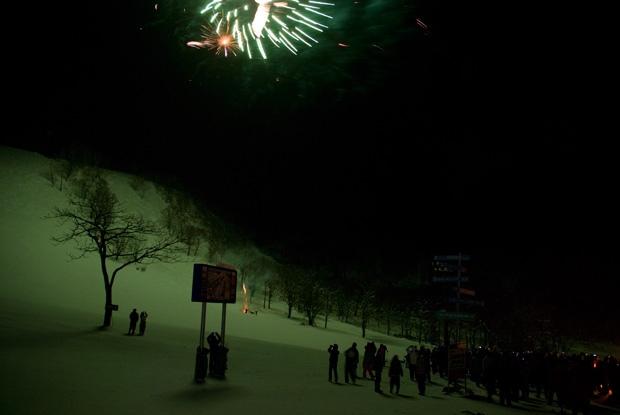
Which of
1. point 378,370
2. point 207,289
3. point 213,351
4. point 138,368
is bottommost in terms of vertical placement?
point 138,368

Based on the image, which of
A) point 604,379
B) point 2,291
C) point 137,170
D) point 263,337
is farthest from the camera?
point 137,170

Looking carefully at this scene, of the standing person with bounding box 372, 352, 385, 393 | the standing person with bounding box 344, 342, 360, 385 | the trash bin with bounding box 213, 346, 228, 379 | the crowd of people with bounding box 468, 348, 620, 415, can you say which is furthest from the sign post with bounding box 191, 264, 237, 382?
the crowd of people with bounding box 468, 348, 620, 415

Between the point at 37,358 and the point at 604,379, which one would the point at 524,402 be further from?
the point at 37,358

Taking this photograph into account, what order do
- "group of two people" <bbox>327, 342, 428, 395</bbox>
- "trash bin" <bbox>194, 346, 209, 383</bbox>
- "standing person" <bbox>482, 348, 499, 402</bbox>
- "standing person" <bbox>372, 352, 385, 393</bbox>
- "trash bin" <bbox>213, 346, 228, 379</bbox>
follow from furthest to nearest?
"standing person" <bbox>482, 348, 499, 402</bbox> < "group of two people" <bbox>327, 342, 428, 395</bbox> < "standing person" <bbox>372, 352, 385, 393</bbox> < "trash bin" <bbox>213, 346, 228, 379</bbox> < "trash bin" <bbox>194, 346, 209, 383</bbox>

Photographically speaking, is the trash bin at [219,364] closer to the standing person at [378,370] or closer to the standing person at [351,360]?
the standing person at [351,360]

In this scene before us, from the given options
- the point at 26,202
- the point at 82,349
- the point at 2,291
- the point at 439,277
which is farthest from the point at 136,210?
the point at 439,277

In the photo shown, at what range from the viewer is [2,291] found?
3538 cm

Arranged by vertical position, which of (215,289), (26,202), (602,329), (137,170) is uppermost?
(137,170)

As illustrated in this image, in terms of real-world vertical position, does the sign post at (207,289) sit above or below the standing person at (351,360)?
Answer: above

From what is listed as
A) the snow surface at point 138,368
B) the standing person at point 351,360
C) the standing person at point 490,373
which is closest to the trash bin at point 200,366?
the snow surface at point 138,368

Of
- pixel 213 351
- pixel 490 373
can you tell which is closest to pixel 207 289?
pixel 213 351

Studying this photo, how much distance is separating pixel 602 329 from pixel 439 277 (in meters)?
90.8

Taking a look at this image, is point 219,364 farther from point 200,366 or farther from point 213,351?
point 200,366

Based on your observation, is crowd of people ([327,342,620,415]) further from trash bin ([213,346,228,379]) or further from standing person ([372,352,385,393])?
trash bin ([213,346,228,379])
